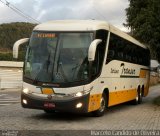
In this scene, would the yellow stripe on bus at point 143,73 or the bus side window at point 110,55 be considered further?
the yellow stripe on bus at point 143,73

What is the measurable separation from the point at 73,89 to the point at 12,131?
339cm

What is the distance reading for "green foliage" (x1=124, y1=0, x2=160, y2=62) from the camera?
24.7 m

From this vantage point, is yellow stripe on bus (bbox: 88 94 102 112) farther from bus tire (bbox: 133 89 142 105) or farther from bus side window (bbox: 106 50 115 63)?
bus tire (bbox: 133 89 142 105)

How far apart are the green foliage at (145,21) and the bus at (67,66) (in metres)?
7.62

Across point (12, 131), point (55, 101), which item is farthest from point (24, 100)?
point (12, 131)

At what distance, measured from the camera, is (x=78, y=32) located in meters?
15.9

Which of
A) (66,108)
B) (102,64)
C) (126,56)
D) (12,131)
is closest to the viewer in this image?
(12,131)

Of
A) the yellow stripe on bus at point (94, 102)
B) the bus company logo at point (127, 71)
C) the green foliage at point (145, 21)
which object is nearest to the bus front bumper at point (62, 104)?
the yellow stripe on bus at point (94, 102)

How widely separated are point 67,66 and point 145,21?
425 inches

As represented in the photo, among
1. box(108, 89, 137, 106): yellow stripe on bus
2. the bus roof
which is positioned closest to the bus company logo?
box(108, 89, 137, 106): yellow stripe on bus

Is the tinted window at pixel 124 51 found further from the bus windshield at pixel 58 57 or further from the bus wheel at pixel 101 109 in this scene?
the bus windshield at pixel 58 57

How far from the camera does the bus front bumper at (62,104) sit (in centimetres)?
1495

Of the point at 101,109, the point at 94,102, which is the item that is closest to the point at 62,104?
the point at 94,102

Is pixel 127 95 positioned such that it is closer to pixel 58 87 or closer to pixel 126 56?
pixel 126 56
